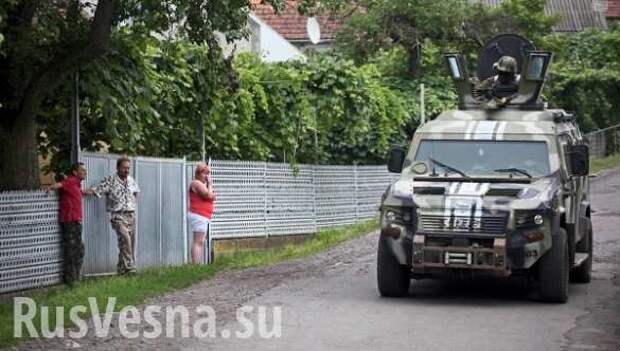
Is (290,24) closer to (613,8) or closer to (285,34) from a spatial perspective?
(285,34)

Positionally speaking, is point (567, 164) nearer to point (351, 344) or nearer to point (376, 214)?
point (351, 344)

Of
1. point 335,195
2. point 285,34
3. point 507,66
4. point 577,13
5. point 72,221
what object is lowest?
point 335,195

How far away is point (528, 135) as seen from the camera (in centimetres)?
1446

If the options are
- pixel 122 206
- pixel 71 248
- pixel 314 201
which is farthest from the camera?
pixel 314 201

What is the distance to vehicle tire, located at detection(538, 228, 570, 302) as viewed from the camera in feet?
43.7

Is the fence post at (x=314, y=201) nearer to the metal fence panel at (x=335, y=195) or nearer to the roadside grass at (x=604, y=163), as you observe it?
the metal fence panel at (x=335, y=195)

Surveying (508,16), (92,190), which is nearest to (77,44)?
(92,190)

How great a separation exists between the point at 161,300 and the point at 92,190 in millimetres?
3501

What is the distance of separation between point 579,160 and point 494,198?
1888mm

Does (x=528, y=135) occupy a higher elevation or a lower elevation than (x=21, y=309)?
higher

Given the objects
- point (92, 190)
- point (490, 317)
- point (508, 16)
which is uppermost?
point (508, 16)

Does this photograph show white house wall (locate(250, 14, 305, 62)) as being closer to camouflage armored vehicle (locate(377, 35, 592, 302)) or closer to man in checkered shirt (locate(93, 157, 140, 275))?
man in checkered shirt (locate(93, 157, 140, 275))

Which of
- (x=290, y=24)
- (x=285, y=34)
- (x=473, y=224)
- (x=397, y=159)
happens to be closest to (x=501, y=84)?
(x=397, y=159)

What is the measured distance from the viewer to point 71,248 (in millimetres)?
15945
